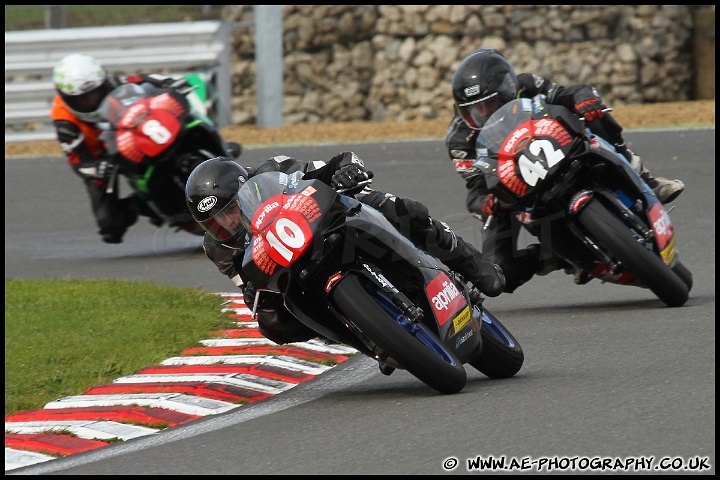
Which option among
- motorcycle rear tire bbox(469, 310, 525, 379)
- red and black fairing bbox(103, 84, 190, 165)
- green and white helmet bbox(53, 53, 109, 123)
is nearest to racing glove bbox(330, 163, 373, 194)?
motorcycle rear tire bbox(469, 310, 525, 379)

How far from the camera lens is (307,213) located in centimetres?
533

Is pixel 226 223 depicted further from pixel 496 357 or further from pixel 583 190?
pixel 583 190

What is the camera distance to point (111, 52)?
16.0 meters

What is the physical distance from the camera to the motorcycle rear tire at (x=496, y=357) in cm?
598

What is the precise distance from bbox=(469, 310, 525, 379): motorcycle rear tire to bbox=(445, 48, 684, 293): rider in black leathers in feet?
5.23

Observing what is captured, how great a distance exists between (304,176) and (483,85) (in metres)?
2.27

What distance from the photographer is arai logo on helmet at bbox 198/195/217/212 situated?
5738mm

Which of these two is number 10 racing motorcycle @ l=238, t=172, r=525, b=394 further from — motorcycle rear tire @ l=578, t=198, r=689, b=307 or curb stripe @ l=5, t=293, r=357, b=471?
motorcycle rear tire @ l=578, t=198, r=689, b=307

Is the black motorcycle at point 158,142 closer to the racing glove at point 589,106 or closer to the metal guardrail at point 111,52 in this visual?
the racing glove at point 589,106

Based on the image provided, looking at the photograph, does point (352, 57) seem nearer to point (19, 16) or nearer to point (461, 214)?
point (19, 16)

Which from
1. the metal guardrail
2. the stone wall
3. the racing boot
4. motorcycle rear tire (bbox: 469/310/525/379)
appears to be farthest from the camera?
the stone wall

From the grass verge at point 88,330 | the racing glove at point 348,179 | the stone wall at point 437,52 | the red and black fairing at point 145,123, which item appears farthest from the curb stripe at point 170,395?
the stone wall at point 437,52

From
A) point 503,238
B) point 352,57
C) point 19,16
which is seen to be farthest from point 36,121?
point 503,238

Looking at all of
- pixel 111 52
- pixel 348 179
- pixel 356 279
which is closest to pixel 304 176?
pixel 348 179
